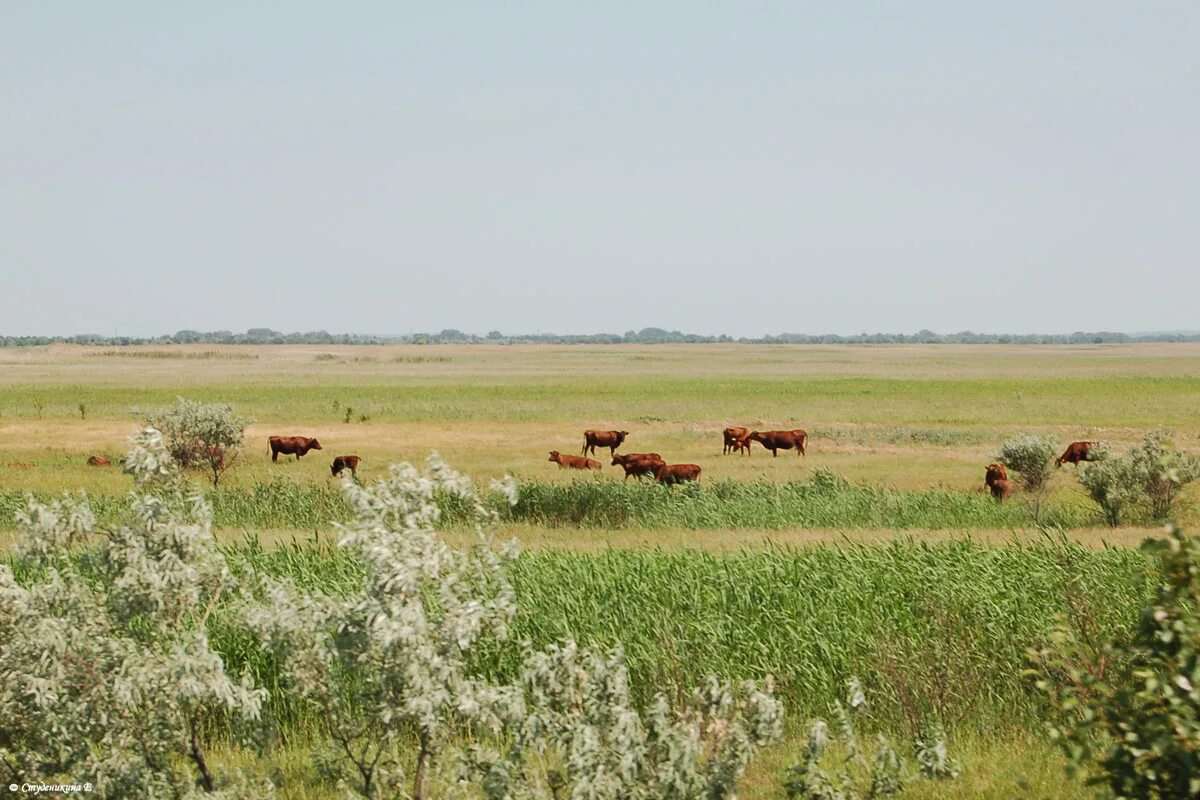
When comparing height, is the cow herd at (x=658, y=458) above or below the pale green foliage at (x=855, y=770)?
below

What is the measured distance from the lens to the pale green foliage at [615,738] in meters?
6.59

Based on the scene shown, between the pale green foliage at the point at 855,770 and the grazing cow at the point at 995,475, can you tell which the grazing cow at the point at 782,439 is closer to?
the grazing cow at the point at 995,475

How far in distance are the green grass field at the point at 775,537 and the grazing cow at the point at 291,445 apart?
778 millimetres

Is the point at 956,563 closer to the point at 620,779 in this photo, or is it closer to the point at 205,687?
the point at 620,779

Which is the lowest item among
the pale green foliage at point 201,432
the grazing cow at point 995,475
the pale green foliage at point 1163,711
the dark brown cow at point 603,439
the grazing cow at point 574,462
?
the grazing cow at point 574,462

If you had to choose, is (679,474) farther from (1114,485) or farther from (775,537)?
(1114,485)

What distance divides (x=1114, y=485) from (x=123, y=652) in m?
25.8

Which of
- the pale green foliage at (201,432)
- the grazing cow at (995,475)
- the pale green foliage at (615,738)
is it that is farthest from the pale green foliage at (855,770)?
the pale green foliage at (201,432)

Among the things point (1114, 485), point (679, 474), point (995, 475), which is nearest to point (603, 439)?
point (679, 474)

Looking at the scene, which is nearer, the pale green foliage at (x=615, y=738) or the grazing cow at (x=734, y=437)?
the pale green foliage at (x=615, y=738)

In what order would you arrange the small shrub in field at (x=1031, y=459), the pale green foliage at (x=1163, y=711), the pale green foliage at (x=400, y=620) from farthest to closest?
the small shrub in field at (x=1031, y=459), the pale green foliage at (x=400, y=620), the pale green foliage at (x=1163, y=711)

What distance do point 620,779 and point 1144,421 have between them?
205ft

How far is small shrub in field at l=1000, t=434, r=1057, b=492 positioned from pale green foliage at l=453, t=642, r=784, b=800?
28.1 m

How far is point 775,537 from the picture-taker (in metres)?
24.8
